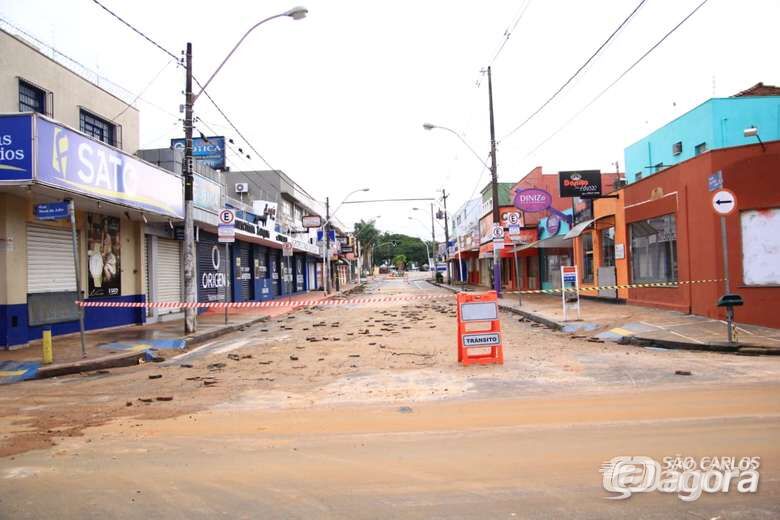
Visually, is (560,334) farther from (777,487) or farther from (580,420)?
(777,487)

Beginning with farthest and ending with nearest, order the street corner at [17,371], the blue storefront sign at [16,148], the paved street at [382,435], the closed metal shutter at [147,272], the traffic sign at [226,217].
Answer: the closed metal shutter at [147,272]
the traffic sign at [226,217]
the blue storefront sign at [16,148]
the street corner at [17,371]
the paved street at [382,435]

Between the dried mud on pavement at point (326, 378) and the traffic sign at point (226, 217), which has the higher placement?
the traffic sign at point (226, 217)

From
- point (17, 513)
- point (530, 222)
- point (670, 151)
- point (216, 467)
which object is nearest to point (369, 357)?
point (216, 467)

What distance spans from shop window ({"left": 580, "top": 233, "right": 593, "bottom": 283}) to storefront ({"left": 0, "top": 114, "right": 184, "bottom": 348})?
1784 cm

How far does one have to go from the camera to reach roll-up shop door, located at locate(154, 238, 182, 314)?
20766 mm

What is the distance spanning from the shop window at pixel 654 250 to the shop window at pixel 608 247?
74.1 inches

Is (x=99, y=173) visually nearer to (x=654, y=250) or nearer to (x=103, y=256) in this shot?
(x=103, y=256)

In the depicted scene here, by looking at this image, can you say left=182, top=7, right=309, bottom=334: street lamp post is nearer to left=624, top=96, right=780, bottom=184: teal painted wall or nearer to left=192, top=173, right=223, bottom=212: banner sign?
left=192, top=173, right=223, bottom=212: banner sign

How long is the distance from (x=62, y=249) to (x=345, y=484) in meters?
14.1

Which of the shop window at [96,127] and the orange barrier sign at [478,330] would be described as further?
the shop window at [96,127]

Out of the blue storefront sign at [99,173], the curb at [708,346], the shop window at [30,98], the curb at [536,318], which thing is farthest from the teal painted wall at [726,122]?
the shop window at [30,98]

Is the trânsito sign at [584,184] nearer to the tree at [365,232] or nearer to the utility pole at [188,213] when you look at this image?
the utility pole at [188,213]

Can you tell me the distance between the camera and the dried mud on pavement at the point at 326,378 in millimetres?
7375

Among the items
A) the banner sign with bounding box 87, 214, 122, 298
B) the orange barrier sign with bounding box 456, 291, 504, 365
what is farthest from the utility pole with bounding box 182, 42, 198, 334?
the orange barrier sign with bounding box 456, 291, 504, 365
